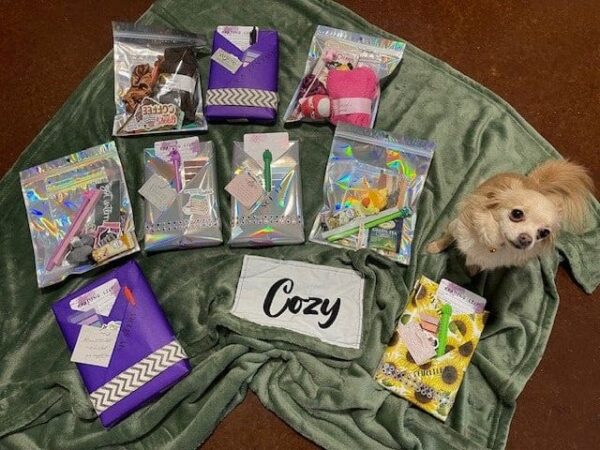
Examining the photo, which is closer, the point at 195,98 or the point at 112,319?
the point at 112,319

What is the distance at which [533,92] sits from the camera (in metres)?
1.48

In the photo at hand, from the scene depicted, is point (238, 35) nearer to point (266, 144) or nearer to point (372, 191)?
point (266, 144)

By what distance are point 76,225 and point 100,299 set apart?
21 cm

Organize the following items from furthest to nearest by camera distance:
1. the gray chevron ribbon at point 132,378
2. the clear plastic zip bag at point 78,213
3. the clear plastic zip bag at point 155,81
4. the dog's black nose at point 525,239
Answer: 1. the clear plastic zip bag at point 155,81
2. the clear plastic zip bag at point 78,213
3. the gray chevron ribbon at point 132,378
4. the dog's black nose at point 525,239

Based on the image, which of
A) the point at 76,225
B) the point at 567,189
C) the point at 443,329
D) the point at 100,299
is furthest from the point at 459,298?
the point at 76,225

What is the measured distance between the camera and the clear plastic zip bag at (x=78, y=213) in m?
1.27

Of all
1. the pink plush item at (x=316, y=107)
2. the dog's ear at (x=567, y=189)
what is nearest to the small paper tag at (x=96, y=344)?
the pink plush item at (x=316, y=107)

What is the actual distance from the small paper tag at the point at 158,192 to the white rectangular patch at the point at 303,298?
245 mm

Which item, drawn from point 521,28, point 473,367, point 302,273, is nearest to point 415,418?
point 473,367

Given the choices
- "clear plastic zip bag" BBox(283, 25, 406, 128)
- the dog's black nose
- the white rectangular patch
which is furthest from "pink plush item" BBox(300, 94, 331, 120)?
the dog's black nose

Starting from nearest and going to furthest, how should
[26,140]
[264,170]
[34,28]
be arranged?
[264,170] < [26,140] < [34,28]

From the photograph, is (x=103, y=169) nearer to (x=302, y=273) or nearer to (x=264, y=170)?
(x=264, y=170)

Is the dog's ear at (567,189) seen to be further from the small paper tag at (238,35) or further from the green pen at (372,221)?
the small paper tag at (238,35)

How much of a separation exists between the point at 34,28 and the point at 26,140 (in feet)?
1.21
